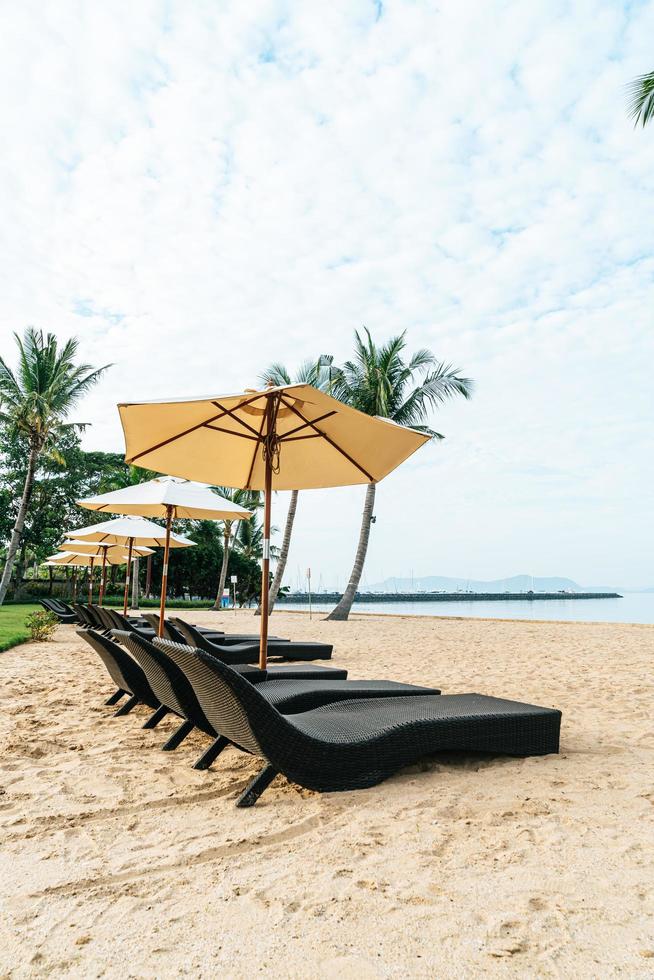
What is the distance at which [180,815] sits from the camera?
9.27 feet

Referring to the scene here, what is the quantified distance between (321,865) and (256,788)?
756 millimetres

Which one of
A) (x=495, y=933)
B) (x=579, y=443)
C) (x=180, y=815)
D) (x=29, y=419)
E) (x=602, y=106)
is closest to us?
(x=495, y=933)

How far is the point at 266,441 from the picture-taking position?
17.2 feet

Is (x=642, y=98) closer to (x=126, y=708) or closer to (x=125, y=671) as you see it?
(x=125, y=671)

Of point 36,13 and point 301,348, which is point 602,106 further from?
point 301,348

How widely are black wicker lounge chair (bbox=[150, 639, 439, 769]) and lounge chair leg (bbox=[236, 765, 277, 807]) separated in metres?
0.33

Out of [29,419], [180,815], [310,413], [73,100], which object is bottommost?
[180,815]

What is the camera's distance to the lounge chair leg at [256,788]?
9.63 ft

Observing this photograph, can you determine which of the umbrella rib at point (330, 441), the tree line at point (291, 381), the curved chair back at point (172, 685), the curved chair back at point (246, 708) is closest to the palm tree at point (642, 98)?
the umbrella rib at point (330, 441)

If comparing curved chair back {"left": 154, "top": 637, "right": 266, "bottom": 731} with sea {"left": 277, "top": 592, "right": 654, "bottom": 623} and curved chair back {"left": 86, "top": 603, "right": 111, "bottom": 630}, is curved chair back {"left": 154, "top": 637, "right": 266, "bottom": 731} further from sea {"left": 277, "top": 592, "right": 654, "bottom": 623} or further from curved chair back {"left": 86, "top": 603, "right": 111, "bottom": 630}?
sea {"left": 277, "top": 592, "right": 654, "bottom": 623}

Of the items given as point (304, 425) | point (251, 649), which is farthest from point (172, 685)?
point (251, 649)

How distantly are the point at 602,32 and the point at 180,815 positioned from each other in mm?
9234

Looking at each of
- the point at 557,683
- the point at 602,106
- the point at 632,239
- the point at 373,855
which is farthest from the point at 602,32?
the point at 373,855

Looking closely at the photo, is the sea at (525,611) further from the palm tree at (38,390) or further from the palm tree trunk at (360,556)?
the palm tree at (38,390)
